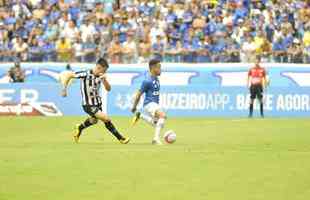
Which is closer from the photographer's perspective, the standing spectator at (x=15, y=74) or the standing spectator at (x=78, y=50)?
the standing spectator at (x=15, y=74)

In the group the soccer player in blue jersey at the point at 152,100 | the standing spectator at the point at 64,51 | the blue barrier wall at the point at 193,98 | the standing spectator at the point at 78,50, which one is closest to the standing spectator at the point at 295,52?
the blue barrier wall at the point at 193,98

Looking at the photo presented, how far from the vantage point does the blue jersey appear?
61.3 ft

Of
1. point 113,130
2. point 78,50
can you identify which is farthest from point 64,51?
point 113,130

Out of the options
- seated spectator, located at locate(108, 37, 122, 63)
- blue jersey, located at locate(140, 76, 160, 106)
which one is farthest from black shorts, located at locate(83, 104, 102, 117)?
seated spectator, located at locate(108, 37, 122, 63)

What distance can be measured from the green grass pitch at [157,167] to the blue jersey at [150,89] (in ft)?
3.10

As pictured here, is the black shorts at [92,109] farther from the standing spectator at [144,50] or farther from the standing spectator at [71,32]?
the standing spectator at [71,32]

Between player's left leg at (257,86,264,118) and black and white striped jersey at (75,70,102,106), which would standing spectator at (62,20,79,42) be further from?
black and white striped jersey at (75,70,102,106)

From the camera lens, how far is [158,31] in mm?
34625

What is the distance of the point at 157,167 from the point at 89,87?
584cm

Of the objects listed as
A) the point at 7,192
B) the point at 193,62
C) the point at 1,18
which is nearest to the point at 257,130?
the point at 193,62

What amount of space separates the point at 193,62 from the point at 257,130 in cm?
1106

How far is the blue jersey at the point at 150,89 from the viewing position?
61.3ft

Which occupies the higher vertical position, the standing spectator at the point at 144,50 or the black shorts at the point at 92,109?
the black shorts at the point at 92,109

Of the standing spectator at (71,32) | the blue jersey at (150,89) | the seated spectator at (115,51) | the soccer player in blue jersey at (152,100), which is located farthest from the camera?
the standing spectator at (71,32)
